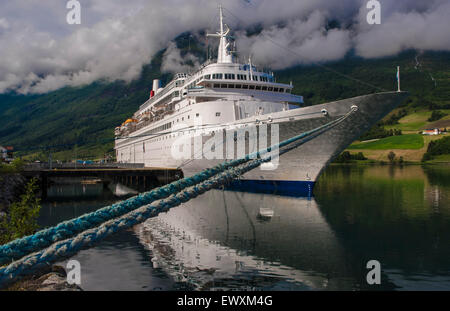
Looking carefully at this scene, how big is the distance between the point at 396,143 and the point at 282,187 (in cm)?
9214

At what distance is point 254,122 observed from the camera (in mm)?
22375

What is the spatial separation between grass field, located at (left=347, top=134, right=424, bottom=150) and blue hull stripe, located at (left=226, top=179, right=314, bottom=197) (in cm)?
8691

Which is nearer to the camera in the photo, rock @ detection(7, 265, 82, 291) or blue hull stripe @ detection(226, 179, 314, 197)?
rock @ detection(7, 265, 82, 291)

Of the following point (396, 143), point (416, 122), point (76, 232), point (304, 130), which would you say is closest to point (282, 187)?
point (304, 130)

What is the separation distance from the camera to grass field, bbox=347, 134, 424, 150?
98.9m

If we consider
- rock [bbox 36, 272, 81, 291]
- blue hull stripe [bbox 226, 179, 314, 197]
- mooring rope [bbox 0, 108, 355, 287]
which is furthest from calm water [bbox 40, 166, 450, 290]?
mooring rope [bbox 0, 108, 355, 287]

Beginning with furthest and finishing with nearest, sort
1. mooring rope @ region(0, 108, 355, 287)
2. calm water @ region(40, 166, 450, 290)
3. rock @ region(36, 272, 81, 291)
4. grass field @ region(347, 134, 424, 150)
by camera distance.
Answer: grass field @ region(347, 134, 424, 150) < calm water @ region(40, 166, 450, 290) < rock @ region(36, 272, 81, 291) < mooring rope @ region(0, 108, 355, 287)

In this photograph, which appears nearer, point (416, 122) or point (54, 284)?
point (54, 284)

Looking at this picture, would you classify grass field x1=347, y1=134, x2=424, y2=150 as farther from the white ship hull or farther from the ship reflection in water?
the ship reflection in water

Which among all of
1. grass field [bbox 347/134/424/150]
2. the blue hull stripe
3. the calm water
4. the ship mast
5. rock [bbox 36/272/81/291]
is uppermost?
the ship mast

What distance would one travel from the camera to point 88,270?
35.5 ft

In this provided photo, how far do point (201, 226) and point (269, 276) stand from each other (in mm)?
7863

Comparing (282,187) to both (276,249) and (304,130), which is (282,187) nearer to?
(304,130)
